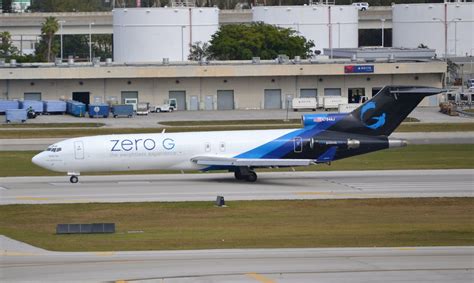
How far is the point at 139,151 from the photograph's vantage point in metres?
54.0

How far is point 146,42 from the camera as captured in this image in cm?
13262

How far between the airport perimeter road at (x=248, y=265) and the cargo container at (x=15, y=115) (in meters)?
61.6

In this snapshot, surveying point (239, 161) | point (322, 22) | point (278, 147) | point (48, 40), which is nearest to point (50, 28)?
point (48, 40)

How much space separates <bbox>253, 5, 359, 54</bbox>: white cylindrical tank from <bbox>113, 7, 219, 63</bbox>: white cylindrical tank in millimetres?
15025

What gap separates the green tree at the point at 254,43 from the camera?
12825 cm

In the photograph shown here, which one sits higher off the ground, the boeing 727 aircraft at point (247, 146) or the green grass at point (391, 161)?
the boeing 727 aircraft at point (247, 146)

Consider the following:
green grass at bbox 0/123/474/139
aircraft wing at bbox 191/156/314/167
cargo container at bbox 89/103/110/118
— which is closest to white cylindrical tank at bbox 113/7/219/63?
cargo container at bbox 89/103/110/118

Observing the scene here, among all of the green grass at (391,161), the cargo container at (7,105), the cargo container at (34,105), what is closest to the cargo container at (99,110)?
the cargo container at (34,105)

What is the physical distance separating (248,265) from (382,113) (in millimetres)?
25464

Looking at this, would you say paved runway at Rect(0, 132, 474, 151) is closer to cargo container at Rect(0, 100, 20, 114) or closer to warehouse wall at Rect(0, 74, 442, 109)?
cargo container at Rect(0, 100, 20, 114)

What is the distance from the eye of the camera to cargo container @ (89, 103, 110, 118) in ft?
332

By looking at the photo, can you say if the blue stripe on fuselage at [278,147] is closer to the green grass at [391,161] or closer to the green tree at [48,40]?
the green grass at [391,161]

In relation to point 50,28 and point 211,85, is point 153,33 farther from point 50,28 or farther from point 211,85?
point 211,85

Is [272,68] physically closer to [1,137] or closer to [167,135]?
[1,137]
